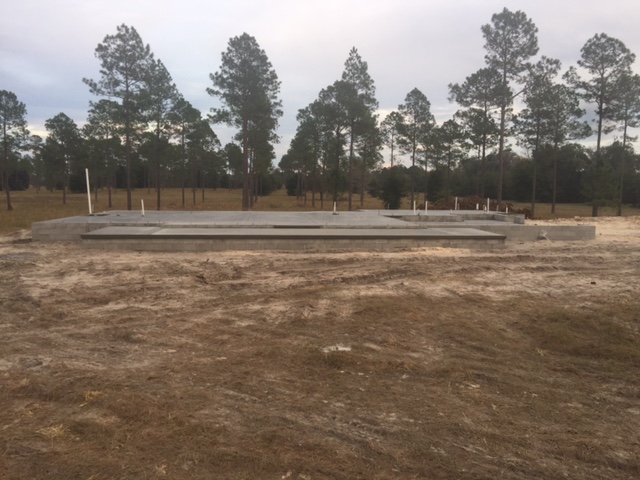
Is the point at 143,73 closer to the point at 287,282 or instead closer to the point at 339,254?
the point at 339,254

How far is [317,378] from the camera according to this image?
4023mm

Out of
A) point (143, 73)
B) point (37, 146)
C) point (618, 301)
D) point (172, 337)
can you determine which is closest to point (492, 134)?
point (143, 73)

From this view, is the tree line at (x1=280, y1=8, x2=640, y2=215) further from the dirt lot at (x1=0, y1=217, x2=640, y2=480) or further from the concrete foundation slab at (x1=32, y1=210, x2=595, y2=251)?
the dirt lot at (x1=0, y1=217, x2=640, y2=480)

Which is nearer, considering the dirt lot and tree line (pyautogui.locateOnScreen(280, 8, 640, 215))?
the dirt lot

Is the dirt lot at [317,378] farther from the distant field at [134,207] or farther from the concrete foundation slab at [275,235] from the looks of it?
the distant field at [134,207]

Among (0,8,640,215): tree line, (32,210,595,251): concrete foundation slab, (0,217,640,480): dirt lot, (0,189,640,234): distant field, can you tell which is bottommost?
(0,217,640,480): dirt lot

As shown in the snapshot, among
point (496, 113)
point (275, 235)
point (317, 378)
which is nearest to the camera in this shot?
point (317, 378)

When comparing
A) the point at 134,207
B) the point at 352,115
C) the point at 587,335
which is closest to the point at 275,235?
the point at 587,335

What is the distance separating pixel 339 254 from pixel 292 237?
156cm

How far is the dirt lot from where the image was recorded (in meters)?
2.77

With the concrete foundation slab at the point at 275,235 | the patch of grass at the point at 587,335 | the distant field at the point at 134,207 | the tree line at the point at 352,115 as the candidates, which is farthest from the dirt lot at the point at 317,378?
the tree line at the point at 352,115

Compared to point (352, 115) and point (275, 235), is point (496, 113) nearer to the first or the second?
point (352, 115)

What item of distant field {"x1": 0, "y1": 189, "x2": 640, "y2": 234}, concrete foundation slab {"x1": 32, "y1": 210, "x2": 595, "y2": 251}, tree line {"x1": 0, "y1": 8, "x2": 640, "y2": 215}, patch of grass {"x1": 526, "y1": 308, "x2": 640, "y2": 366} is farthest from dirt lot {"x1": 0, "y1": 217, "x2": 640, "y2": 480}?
tree line {"x1": 0, "y1": 8, "x2": 640, "y2": 215}

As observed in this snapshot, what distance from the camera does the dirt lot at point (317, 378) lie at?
2766 mm
